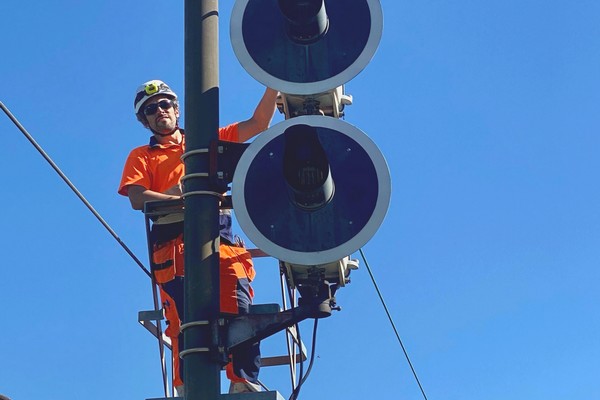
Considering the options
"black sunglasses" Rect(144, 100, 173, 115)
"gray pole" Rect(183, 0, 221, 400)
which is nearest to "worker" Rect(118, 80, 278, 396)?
"black sunglasses" Rect(144, 100, 173, 115)

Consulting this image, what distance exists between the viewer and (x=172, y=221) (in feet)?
19.2

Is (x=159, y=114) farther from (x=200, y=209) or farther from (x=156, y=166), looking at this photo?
(x=200, y=209)

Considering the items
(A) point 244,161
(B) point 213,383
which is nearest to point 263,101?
(A) point 244,161

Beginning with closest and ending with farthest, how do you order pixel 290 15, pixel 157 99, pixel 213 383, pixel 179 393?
pixel 213 383, pixel 290 15, pixel 179 393, pixel 157 99

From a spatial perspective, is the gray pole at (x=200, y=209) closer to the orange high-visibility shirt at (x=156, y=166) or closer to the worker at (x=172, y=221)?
the worker at (x=172, y=221)

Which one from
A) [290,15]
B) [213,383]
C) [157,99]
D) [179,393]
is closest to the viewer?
[213,383]

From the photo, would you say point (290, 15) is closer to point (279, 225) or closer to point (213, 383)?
point (279, 225)

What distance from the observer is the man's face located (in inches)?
269

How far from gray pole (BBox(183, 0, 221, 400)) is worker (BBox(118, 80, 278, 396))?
70cm

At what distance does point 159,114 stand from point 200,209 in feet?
6.65

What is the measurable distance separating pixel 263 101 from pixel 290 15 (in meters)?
1.26

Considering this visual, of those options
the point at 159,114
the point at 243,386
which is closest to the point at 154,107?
the point at 159,114

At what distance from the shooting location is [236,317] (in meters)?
4.80

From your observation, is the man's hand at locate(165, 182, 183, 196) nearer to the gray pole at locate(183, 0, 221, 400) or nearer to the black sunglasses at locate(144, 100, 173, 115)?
the black sunglasses at locate(144, 100, 173, 115)
